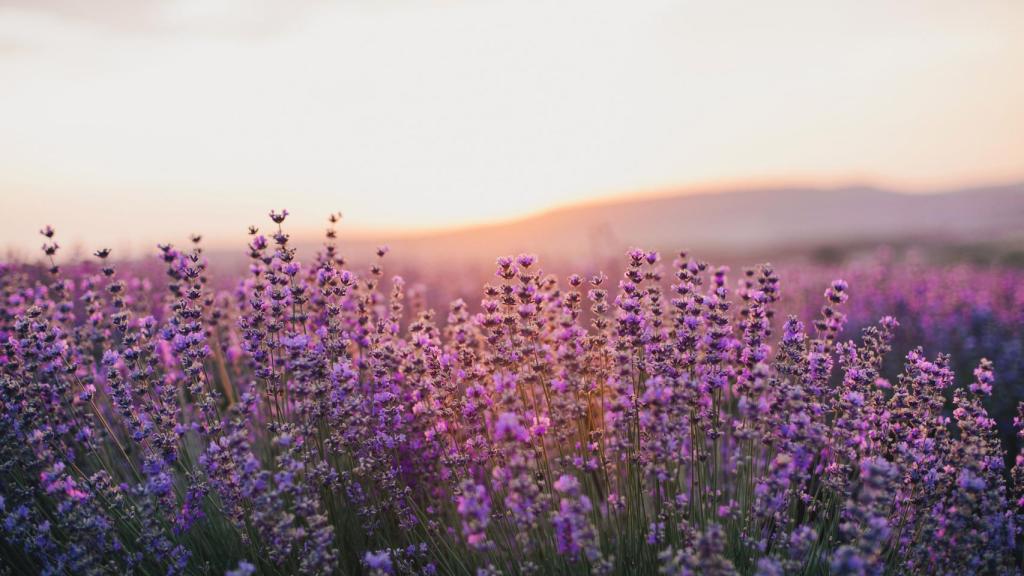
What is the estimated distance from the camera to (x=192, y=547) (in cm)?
384

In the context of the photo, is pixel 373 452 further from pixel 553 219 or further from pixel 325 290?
pixel 553 219

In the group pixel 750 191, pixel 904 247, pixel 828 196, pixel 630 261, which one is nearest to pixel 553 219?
pixel 750 191

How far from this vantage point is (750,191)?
120062mm

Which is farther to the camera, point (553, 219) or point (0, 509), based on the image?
point (553, 219)

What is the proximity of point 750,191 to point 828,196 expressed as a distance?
43.0 ft

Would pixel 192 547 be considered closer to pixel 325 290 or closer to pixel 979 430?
pixel 325 290

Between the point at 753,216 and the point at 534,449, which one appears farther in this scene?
the point at 753,216

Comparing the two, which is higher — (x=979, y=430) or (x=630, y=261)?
(x=630, y=261)

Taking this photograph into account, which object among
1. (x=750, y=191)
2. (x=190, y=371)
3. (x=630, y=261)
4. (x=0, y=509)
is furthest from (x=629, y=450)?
(x=750, y=191)

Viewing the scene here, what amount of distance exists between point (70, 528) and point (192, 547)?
0.76 m

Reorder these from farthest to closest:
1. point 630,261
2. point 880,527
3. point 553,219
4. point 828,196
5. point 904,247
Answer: point 828,196 → point 553,219 → point 904,247 → point 630,261 → point 880,527

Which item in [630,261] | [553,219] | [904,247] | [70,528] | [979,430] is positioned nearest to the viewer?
[70,528]

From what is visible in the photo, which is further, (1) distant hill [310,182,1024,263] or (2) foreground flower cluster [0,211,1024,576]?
(1) distant hill [310,182,1024,263]

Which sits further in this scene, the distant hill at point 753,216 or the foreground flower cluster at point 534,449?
the distant hill at point 753,216
